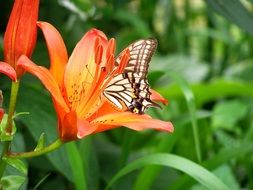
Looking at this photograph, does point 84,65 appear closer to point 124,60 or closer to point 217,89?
point 124,60

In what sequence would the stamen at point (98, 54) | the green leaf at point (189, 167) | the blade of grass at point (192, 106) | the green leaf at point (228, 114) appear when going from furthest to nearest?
1. the green leaf at point (228, 114)
2. the blade of grass at point (192, 106)
3. the green leaf at point (189, 167)
4. the stamen at point (98, 54)

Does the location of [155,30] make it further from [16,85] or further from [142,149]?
[16,85]

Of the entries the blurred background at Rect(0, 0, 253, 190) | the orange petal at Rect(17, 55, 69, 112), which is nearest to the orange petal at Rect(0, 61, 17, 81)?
the orange petal at Rect(17, 55, 69, 112)

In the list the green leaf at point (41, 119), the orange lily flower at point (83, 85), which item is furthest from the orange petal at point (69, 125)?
the green leaf at point (41, 119)

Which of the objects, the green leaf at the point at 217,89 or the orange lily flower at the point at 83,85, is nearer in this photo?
the orange lily flower at the point at 83,85

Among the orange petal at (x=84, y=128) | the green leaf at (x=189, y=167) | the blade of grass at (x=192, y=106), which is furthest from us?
the blade of grass at (x=192, y=106)

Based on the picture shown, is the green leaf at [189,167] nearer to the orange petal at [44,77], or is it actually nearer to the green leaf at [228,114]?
the orange petal at [44,77]

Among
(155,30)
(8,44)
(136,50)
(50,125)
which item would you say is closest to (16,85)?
(8,44)
